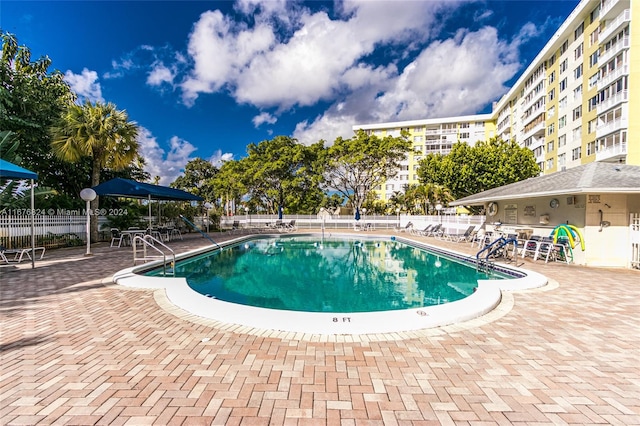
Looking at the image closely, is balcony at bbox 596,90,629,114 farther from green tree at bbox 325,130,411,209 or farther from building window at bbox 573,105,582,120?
green tree at bbox 325,130,411,209

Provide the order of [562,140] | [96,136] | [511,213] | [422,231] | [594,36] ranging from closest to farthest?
[96,136] → [511,213] → [422,231] → [594,36] → [562,140]

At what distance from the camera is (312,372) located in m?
2.63

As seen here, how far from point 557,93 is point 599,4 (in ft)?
26.8

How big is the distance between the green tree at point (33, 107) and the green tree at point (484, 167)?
27.6 metres

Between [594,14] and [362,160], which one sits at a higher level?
[594,14]

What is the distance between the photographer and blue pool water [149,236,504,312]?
612cm

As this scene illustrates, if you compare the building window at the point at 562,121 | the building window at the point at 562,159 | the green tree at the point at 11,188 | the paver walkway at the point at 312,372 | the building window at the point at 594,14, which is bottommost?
the paver walkway at the point at 312,372

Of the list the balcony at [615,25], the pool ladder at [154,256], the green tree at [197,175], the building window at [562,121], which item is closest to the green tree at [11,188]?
the pool ladder at [154,256]

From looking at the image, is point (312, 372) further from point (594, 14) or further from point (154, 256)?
point (594, 14)

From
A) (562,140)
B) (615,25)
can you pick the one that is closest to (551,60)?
(562,140)

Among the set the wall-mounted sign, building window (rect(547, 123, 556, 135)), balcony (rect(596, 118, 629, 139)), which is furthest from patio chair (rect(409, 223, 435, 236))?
building window (rect(547, 123, 556, 135))

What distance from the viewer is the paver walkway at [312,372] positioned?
2.08 metres

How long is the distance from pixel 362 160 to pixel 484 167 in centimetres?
1069

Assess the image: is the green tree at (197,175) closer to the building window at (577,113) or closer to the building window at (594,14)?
the building window at (577,113)
